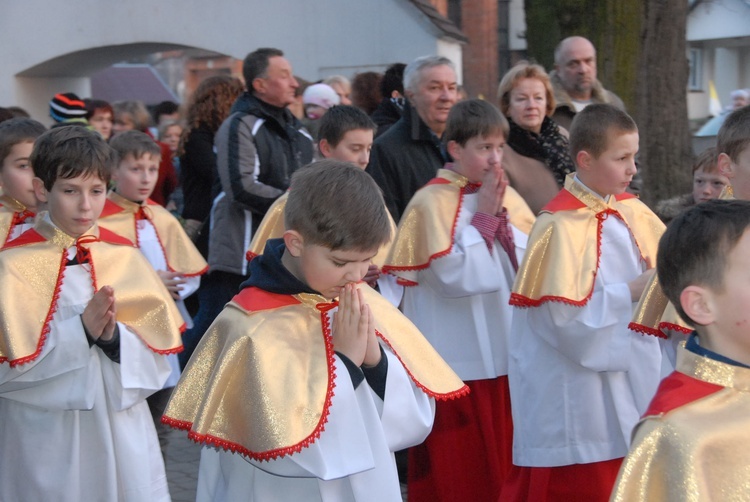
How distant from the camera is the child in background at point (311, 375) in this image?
3.10 m

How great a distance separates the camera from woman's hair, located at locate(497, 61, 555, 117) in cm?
600

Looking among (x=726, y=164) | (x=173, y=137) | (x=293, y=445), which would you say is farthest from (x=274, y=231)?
(x=173, y=137)

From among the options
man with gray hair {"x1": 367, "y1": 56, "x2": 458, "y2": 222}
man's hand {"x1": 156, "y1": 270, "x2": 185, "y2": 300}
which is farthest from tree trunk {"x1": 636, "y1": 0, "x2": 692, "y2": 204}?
man's hand {"x1": 156, "y1": 270, "x2": 185, "y2": 300}

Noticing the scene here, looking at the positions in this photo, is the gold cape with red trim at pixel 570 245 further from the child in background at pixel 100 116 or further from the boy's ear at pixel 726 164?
the child in background at pixel 100 116

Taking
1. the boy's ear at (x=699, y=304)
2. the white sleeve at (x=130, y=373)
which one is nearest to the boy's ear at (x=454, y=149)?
the white sleeve at (x=130, y=373)

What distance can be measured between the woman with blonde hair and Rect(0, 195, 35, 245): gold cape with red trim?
2591 millimetres

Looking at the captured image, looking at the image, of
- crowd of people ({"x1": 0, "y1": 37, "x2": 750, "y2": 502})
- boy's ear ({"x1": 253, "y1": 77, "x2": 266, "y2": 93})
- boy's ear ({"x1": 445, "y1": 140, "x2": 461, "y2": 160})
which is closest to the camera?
crowd of people ({"x1": 0, "y1": 37, "x2": 750, "y2": 502})

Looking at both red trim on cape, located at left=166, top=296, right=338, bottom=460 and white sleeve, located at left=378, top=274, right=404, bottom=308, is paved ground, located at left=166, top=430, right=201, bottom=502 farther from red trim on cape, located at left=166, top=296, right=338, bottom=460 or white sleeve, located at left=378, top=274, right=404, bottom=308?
red trim on cape, located at left=166, top=296, right=338, bottom=460

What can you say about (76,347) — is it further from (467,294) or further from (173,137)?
(173,137)

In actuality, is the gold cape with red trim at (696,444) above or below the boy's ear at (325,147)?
below

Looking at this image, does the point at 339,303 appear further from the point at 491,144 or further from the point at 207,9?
the point at 207,9

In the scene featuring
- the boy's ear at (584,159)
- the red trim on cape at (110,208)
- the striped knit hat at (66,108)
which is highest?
the striped knit hat at (66,108)

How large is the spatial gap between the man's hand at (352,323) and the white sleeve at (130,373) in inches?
50.4

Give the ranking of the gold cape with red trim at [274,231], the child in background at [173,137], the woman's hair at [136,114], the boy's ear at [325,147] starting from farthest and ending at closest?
the woman's hair at [136,114] → the child in background at [173,137] → the boy's ear at [325,147] → the gold cape with red trim at [274,231]
